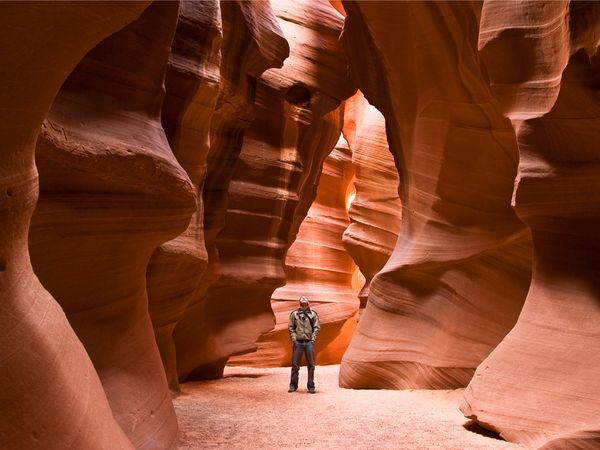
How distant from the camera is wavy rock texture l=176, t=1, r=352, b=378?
388 inches

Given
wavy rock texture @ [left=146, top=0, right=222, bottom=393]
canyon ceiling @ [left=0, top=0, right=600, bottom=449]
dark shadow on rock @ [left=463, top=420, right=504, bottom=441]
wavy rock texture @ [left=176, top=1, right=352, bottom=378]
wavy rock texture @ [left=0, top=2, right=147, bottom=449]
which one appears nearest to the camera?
wavy rock texture @ [left=0, top=2, right=147, bottom=449]

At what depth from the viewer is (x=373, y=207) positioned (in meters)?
14.0

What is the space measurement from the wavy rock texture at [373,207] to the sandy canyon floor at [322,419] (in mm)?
5428

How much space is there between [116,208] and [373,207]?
33.1ft

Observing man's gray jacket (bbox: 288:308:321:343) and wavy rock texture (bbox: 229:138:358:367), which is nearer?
man's gray jacket (bbox: 288:308:321:343)

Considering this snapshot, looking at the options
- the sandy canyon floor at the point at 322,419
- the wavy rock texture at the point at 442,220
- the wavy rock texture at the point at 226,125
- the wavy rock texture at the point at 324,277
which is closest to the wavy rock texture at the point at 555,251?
the sandy canyon floor at the point at 322,419

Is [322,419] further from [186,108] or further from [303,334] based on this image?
[186,108]

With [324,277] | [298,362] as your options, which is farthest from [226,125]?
[324,277]

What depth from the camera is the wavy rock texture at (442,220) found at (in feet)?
25.8

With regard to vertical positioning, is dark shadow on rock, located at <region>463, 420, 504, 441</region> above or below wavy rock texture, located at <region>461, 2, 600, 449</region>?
below

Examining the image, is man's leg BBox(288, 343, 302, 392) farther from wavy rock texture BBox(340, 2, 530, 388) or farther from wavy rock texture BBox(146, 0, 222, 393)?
wavy rock texture BBox(146, 0, 222, 393)

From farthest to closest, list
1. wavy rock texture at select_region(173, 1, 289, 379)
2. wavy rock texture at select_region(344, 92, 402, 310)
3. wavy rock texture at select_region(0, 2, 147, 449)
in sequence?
1. wavy rock texture at select_region(344, 92, 402, 310)
2. wavy rock texture at select_region(173, 1, 289, 379)
3. wavy rock texture at select_region(0, 2, 147, 449)

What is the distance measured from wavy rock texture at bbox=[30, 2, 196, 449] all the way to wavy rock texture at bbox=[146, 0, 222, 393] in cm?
150

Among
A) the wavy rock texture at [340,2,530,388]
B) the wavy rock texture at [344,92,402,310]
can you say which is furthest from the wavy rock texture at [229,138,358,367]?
the wavy rock texture at [340,2,530,388]
